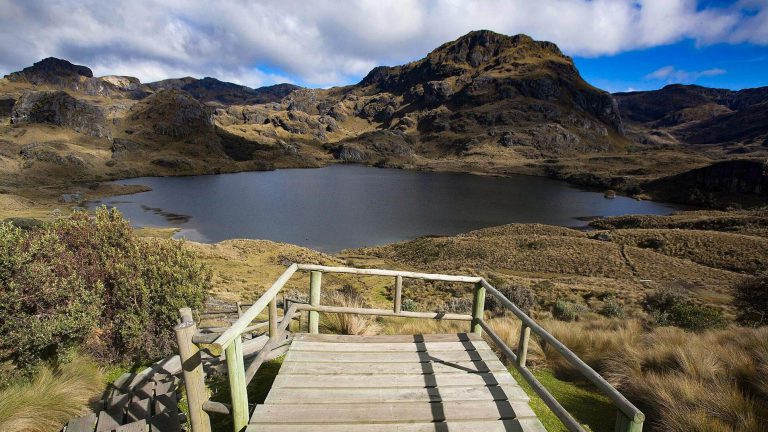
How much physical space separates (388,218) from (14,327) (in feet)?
200

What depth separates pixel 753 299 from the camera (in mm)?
19078

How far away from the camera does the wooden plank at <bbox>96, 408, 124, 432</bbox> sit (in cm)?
405

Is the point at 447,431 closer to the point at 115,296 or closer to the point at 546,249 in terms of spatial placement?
the point at 115,296

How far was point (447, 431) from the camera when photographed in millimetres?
3605

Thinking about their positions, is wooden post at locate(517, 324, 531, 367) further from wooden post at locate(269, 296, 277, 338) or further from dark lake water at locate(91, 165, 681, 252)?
dark lake water at locate(91, 165, 681, 252)

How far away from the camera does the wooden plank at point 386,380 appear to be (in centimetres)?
427

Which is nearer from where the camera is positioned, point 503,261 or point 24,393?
point 24,393

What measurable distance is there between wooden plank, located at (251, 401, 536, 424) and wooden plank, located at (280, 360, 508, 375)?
2.16 ft

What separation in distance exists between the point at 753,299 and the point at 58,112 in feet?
688

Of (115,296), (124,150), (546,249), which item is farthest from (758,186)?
(124,150)

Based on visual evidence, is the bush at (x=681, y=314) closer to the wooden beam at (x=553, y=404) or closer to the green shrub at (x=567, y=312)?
the green shrub at (x=567, y=312)

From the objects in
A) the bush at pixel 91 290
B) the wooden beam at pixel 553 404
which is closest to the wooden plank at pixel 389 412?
the wooden beam at pixel 553 404

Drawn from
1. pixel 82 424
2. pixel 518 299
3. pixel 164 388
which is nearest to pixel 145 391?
pixel 164 388

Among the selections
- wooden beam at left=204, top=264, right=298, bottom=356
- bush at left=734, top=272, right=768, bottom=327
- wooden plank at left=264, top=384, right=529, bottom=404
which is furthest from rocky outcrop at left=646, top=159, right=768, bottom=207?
wooden beam at left=204, top=264, right=298, bottom=356
